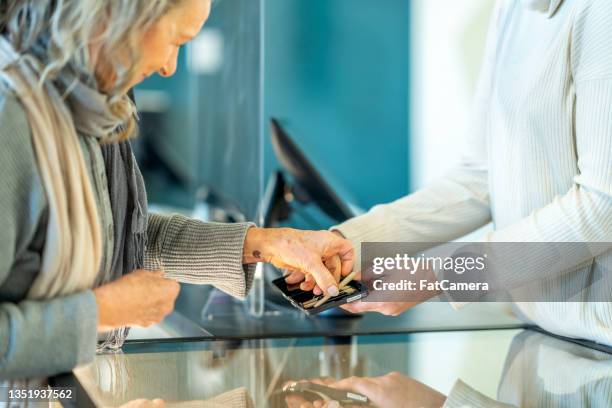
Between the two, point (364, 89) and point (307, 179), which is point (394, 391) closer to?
point (307, 179)

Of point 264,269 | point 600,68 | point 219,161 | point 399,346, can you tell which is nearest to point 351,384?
point 399,346

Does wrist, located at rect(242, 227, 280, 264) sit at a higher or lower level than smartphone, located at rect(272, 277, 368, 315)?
higher

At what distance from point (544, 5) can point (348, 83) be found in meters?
2.02

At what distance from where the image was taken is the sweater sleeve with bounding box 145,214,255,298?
104cm

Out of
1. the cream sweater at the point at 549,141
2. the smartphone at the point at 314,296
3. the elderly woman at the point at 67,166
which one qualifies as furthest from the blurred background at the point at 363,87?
the elderly woman at the point at 67,166

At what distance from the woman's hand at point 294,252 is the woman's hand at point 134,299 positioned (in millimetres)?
223

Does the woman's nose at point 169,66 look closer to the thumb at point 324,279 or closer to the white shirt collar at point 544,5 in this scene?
the thumb at point 324,279

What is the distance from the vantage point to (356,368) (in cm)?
106

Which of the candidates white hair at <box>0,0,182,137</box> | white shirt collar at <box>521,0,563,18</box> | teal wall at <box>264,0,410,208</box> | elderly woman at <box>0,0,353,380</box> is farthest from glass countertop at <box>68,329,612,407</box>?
teal wall at <box>264,0,410,208</box>

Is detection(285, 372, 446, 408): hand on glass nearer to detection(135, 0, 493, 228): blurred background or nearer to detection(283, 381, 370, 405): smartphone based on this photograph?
detection(283, 381, 370, 405): smartphone

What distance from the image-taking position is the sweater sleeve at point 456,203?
140 centimetres

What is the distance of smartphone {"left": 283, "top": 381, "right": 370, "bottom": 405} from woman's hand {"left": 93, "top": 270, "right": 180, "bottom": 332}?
194 millimetres

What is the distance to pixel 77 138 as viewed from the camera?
0.80 m

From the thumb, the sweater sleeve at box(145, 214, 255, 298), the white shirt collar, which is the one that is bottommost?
the thumb
